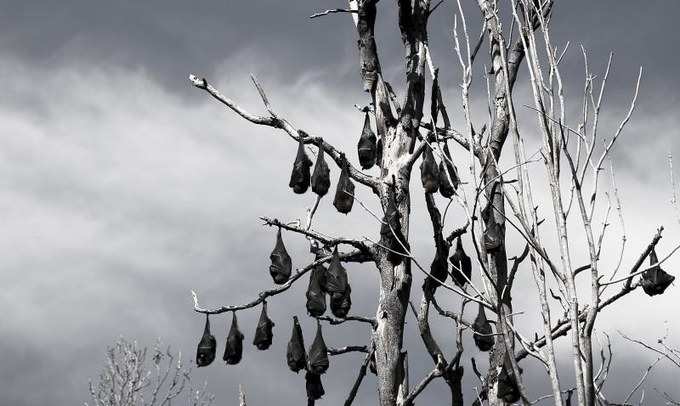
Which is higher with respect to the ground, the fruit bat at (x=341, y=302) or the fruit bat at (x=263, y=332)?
the fruit bat at (x=263, y=332)

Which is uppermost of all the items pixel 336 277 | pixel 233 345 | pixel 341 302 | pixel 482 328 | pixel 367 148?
pixel 367 148

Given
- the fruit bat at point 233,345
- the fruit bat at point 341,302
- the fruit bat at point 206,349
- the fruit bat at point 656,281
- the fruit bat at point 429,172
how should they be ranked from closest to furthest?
the fruit bat at point 429,172 < the fruit bat at point 341,302 < the fruit bat at point 656,281 < the fruit bat at point 233,345 < the fruit bat at point 206,349

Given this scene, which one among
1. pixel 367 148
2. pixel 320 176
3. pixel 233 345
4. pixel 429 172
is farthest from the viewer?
pixel 233 345

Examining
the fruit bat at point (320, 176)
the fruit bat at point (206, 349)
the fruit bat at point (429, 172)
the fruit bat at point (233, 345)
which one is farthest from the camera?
the fruit bat at point (206, 349)

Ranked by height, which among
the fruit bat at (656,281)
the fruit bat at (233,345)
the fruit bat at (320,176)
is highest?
the fruit bat at (320,176)

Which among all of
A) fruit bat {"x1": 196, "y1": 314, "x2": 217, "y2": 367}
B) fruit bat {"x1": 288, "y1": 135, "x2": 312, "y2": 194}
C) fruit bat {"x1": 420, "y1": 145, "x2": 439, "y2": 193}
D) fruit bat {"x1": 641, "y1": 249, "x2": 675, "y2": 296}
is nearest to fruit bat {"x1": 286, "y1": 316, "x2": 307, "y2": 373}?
fruit bat {"x1": 196, "y1": 314, "x2": 217, "y2": 367}

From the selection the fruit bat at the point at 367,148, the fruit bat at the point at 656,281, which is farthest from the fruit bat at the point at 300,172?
the fruit bat at the point at 656,281

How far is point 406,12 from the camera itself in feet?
33.2

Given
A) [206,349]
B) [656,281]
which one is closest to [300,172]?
[206,349]

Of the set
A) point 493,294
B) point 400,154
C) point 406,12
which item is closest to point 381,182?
point 400,154

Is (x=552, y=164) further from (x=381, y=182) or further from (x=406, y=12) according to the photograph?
(x=406, y=12)

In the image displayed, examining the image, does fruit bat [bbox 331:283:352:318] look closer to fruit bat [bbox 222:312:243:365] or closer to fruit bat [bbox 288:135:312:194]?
fruit bat [bbox 288:135:312:194]

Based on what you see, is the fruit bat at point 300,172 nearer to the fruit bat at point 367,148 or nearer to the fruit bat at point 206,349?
the fruit bat at point 367,148

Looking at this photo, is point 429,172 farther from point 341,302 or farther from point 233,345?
point 233,345
